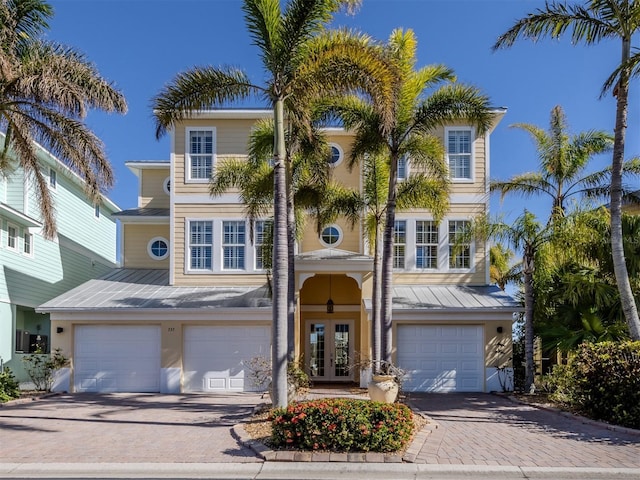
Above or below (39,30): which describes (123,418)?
below

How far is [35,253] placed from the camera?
21188 millimetres

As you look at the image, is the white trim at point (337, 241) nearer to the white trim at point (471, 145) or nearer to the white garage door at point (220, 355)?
the white garage door at point (220, 355)

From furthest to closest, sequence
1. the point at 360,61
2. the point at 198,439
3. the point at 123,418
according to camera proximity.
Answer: the point at 123,418
the point at 360,61
the point at 198,439

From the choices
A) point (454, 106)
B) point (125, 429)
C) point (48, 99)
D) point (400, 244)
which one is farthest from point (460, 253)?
point (48, 99)

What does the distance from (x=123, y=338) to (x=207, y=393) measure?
3103mm

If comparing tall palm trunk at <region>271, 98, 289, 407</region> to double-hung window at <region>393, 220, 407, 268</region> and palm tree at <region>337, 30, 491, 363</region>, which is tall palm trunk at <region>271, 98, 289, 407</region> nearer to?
palm tree at <region>337, 30, 491, 363</region>

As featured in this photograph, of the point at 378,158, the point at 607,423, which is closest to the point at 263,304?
the point at 378,158

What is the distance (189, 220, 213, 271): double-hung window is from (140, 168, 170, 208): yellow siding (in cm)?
317

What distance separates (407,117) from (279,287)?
19.5 ft

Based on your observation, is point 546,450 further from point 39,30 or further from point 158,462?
point 39,30

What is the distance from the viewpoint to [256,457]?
27.9 ft

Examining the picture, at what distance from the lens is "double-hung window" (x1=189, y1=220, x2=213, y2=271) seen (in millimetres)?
19156

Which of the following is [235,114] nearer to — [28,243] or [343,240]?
[343,240]

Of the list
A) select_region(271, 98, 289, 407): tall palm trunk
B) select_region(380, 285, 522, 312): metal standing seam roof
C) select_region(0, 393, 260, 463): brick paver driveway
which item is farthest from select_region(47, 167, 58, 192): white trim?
select_region(271, 98, 289, 407): tall palm trunk
